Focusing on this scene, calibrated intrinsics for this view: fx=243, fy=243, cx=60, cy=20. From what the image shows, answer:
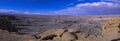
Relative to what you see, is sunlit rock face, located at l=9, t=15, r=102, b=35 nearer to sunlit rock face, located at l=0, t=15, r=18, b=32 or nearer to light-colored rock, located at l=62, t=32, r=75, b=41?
sunlit rock face, located at l=0, t=15, r=18, b=32

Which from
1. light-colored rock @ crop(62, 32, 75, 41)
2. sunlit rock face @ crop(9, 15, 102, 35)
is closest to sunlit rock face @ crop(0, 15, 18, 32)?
sunlit rock face @ crop(9, 15, 102, 35)

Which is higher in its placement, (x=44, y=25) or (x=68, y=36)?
(x=68, y=36)

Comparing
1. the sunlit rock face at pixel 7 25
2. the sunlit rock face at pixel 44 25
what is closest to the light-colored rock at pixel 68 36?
the sunlit rock face at pixel 7 25

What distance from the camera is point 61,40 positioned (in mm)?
15633

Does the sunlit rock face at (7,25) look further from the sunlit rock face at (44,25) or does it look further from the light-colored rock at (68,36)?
the light-colored rock at (68,36)

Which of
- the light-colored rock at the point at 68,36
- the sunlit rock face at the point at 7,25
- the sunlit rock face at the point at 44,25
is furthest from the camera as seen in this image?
the sunlit rock face at the point at 44,25

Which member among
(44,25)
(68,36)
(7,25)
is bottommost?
(44,25)

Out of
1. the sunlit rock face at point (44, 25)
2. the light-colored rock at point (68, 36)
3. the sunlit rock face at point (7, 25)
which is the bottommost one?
the sunlit rock face at point (44, 25)

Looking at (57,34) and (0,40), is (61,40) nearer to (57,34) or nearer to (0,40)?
(57,34)

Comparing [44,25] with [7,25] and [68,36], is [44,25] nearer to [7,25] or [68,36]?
[7,25]

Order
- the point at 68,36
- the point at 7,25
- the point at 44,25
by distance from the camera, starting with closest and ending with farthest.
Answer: the point at 68,36 < the point at 7,25 < the point at 44,25

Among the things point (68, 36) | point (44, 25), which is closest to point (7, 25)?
point (68, 36)

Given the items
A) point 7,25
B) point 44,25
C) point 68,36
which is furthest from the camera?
point 44,25

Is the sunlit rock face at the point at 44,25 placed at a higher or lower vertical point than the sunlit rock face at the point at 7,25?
lower
